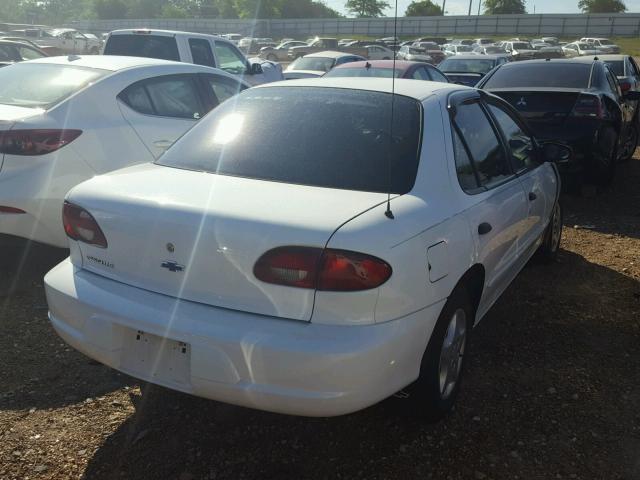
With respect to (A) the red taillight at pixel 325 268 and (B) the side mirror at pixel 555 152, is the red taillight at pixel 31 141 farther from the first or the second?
(B) the side mirror at pixel 555 152

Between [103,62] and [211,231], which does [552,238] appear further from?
[103,62]

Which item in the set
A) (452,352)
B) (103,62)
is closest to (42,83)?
(103,62)

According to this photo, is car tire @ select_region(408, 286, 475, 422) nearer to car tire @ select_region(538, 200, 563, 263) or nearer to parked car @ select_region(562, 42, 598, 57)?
car tire @ select_region(538, 200, 563, 263)

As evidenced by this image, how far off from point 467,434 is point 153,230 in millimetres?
1710


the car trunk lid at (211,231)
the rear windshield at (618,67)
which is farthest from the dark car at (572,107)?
the rear windshield at (618,67)

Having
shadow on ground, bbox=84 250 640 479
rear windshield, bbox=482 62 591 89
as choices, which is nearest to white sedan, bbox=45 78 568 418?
shadow on ground, bbox=84 250 640 479

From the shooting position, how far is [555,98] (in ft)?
24.2

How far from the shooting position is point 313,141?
314 cm

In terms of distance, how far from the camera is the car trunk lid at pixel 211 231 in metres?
2.46

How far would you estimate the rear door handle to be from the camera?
318cm

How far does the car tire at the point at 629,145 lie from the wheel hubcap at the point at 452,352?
24.7ft

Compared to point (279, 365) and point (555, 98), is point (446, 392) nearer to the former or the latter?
point (279, 365)

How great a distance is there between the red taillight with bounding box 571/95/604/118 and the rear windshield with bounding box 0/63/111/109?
16.4ft

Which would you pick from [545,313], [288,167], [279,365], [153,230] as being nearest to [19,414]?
[153,230]
